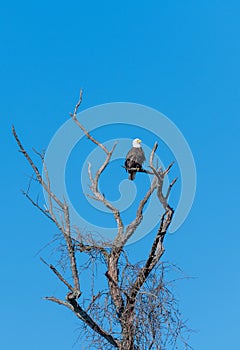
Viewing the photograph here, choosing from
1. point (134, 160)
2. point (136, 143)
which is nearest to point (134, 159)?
point (134, 160)

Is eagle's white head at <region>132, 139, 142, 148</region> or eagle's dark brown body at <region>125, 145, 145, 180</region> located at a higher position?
eagle's white head at <region>132, 139, 142, 148</region>

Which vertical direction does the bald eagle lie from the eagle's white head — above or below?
below

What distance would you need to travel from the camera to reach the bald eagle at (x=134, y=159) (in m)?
6.77

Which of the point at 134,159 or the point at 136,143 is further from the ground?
the point at 136,143

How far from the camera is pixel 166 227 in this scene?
5.63 metres

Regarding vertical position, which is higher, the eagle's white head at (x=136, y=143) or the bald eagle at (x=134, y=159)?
the eagle's white head at (x=136, y=143)

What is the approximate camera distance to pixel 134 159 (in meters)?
6.87

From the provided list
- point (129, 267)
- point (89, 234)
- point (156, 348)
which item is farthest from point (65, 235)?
point (156, 348)

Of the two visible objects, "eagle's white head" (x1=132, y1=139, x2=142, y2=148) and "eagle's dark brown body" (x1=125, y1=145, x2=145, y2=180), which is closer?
"eagle's dark brown body" (x1=125, y1=145, x2=145, y2=180)

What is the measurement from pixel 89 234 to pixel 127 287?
0.52 meters

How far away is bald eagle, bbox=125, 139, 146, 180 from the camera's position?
6766mm

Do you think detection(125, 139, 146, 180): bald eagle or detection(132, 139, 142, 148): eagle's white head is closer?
detection(125, 139, 146, 180): bald eagle

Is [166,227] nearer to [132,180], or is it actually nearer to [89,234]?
[89,234]

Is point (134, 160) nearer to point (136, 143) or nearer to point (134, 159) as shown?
point (134, 159)
